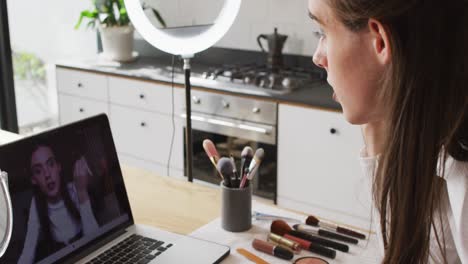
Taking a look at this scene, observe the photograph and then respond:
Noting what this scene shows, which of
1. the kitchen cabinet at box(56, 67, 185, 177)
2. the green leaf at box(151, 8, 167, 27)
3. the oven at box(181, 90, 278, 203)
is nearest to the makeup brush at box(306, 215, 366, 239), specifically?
the green leaf at box(151, 8, 167, 27)

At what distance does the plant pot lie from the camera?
3.45 m

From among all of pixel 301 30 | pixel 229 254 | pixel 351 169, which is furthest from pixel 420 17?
pixel 301 30

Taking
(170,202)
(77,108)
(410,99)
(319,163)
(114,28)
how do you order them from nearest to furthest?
(410,99) → (170,202) → (319,163) → (114,28) → (77,108)

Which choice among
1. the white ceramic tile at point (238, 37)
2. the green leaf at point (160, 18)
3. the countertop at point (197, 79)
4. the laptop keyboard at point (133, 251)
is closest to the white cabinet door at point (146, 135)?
the countertop at point (197, 79)

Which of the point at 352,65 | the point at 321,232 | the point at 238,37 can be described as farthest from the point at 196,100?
the point at 352,65

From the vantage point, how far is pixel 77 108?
359cm

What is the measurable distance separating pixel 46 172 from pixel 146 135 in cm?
219

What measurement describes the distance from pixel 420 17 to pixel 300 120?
181 centimetres

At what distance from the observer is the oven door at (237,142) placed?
2.78 metres

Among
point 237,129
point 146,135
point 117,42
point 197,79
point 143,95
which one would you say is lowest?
point 146,135

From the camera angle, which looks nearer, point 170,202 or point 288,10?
point 170,202

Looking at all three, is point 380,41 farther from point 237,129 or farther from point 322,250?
point 237,129

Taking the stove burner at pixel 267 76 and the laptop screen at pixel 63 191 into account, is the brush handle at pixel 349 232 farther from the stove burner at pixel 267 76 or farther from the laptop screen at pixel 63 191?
the stove burner at pixel 267 76

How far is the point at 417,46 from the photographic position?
83cm
